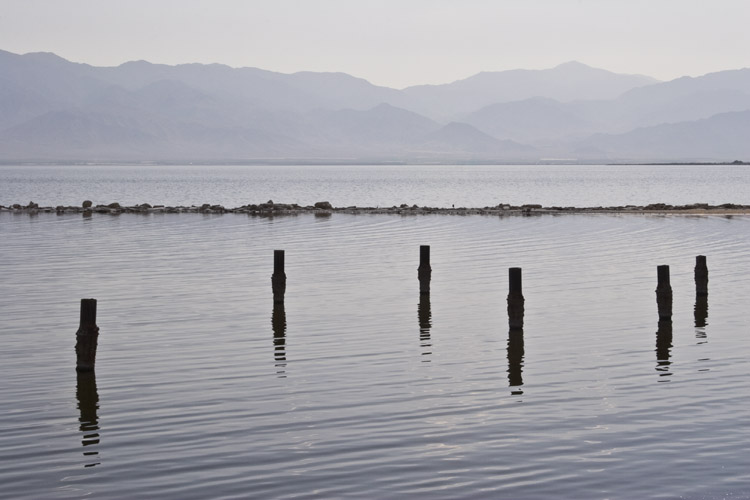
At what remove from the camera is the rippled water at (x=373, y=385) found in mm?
A: 14633

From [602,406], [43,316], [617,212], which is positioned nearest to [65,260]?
[43,316]

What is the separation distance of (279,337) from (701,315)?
11751mm

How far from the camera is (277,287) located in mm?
30781

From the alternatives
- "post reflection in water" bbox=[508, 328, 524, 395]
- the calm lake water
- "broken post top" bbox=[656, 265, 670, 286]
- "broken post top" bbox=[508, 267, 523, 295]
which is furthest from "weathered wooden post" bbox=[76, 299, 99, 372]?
"broken post top" bbox=[656, 265, 670, 286]

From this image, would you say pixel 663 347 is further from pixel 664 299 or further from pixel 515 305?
pixel 515 305

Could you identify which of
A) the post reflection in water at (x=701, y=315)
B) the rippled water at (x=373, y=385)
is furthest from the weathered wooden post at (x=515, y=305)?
the post reflection in water at (x=701, y=315)

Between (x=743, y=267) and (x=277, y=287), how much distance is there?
65.4 feet

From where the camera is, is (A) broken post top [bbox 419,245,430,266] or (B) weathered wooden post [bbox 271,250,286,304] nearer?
(B) weathered wooden post [bbox 271,250,286,304]

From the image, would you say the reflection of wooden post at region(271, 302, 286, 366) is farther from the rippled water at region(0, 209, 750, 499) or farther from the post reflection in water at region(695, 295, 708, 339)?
the post reflection in water at region(695, 295, 708, 339)

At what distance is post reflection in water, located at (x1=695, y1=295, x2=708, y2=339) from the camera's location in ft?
86.1

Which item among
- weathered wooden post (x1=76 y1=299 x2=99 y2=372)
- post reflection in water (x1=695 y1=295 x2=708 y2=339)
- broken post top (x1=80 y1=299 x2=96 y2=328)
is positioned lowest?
post reflection in water (x1=695 y1=295 x2=708 y2=339)

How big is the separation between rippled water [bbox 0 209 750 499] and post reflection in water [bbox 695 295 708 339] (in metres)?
0.12

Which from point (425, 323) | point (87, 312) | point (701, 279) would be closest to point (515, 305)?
point (425, 323)

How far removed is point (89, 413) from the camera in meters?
18.2
